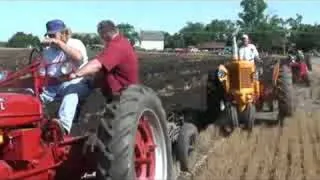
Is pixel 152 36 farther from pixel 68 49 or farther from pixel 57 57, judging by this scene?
pixel 68 49

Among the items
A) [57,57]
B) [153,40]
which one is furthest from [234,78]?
[153,40]

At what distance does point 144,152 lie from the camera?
5.61 m

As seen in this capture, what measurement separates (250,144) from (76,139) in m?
4.74

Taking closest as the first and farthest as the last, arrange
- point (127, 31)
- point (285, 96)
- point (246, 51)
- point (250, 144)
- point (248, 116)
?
point (250, 144) → point (248, 116) → point (246, 51) → point (285, 96) → point (127, 31)

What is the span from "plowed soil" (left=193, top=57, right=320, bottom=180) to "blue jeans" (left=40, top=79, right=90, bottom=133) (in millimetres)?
2100

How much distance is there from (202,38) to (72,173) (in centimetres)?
7503

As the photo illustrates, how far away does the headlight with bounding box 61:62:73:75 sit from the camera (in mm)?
5711

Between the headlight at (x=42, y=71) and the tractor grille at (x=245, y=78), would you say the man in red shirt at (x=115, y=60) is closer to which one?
the headlight at (x=42, y=71)

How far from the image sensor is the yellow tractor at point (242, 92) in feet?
38.9

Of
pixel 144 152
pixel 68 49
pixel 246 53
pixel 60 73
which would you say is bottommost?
pixel 144 152

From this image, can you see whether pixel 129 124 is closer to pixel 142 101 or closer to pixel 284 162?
pixel 142 101

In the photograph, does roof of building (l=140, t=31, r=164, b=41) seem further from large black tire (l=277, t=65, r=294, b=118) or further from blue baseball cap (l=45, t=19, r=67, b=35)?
blue baseball cap (l=45, t=19, r=67, b=35)

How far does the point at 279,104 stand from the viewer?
515 inches

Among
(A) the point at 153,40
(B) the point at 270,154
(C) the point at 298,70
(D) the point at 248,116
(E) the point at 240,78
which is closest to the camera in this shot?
(B) the point at 270,154
